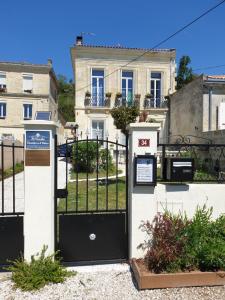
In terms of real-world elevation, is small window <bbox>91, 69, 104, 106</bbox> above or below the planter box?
above

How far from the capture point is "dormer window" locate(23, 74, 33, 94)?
1242 inches

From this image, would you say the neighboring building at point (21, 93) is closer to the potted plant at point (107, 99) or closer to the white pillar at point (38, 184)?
the potted plant at point (107, 99)

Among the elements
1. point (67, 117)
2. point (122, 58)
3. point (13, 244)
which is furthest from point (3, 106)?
point (13, 244)

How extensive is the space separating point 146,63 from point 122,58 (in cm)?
183

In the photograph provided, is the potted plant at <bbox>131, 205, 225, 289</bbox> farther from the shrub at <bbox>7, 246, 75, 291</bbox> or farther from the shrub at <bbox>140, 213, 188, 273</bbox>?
the shrub at <bbox>7, 246, 75, 291</bbox>

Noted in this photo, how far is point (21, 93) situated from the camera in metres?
31.7

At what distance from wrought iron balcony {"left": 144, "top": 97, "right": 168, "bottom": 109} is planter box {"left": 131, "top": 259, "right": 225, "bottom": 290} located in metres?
19.0

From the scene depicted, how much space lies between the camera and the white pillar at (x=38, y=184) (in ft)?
14.1

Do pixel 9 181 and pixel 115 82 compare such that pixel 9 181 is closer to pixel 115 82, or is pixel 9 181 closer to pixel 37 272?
pixel 37 272

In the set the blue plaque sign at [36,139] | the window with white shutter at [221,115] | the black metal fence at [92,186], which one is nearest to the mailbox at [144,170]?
the black metal fence at [92,186]

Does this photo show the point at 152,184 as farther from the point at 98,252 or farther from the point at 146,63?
the point at 146,63

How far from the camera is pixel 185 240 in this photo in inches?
168

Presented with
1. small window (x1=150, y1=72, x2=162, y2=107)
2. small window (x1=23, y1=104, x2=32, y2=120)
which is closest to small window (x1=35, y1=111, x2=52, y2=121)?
small window (x1=150, y1=72, x2=162, y2=107)

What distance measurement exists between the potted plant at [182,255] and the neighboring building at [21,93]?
94.3 ft
